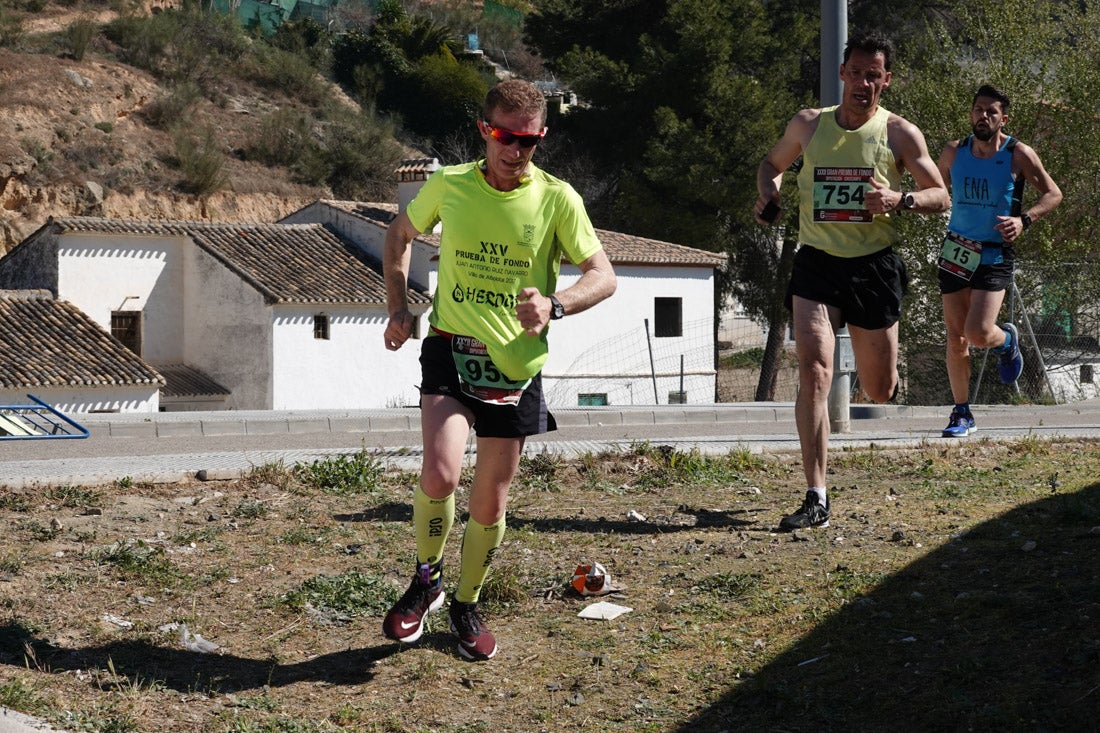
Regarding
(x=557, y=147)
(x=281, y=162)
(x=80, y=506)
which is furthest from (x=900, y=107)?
(x=281, y=162)

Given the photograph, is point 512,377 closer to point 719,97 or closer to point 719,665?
point 719,665

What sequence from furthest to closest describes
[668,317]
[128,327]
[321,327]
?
[668,317] < [128,327] < [321,327]

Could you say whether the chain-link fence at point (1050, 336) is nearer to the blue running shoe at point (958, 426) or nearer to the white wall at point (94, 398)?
the blue running shoe at point (958, 426)

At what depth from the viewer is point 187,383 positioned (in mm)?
41656

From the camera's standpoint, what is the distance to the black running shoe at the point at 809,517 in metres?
6.30

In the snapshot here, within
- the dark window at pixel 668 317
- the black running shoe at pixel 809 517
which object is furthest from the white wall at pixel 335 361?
the black running shoe at pixel 809 517

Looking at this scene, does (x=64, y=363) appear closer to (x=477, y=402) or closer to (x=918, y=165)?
(x=918, y=165)

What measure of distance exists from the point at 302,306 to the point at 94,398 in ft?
23.3

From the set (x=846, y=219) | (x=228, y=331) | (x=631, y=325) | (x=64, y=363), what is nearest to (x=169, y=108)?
(x=228, y=331)

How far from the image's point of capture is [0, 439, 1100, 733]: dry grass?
4.21 meters

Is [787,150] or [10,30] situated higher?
[10,30]

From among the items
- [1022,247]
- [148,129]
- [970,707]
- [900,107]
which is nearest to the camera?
[970,707]

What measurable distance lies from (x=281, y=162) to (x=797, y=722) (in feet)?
182

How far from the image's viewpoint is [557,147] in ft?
150
